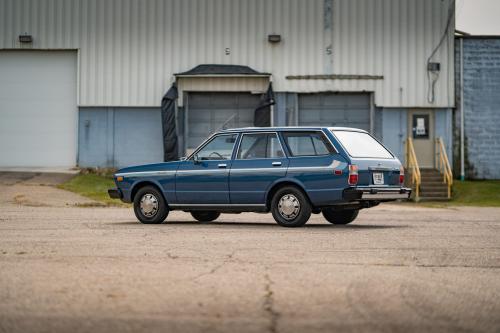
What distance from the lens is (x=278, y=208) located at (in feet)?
51.9

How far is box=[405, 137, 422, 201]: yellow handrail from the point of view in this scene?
2959 centimetres

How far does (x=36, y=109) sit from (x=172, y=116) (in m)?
5.11

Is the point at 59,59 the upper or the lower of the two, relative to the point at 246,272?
upper

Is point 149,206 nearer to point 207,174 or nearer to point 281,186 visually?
point 207,174

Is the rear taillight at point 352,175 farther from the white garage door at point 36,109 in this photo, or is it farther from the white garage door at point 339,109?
the white garage door at point 36,109

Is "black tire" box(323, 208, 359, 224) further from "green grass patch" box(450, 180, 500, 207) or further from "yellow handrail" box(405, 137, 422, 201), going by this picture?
"yellow handrail" box(405, 137, 422, 201)

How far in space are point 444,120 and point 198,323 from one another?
96.0 ft

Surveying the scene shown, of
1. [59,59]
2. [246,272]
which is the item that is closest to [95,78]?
[59,59]

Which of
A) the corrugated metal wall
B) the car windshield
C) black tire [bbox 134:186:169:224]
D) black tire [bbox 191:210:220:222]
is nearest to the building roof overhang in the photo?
the corrugated metal wall

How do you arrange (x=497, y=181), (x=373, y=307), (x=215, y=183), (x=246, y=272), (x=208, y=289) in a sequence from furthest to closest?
(x=497, y=181) < (x=215, y=183) < (x=246, y=272) < (x=208, y=289) < (x=373, y=307)

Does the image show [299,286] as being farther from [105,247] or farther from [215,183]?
[215,183]

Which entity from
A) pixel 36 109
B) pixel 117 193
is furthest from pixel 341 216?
pixel 36 109

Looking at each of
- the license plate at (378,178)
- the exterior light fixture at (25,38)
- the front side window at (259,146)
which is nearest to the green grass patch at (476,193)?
the license plate at (378,178)

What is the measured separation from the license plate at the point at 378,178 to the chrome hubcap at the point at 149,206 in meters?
3.88
